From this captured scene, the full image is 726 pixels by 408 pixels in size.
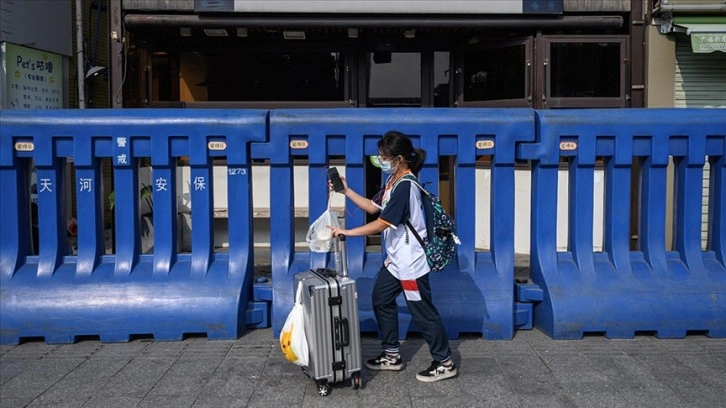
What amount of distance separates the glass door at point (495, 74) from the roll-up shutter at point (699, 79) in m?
1.95

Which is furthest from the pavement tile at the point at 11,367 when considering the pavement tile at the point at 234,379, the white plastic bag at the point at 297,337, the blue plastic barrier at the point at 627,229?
the blue plastic barrier at the point at 627,229

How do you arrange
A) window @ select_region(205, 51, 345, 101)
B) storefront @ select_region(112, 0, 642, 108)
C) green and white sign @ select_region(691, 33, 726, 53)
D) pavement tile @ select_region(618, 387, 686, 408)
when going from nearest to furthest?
pavement tile @ select_region(618, 387, 686, 408), green and white sign @ select_region(691, 33, 726, 53), storefront @ select_region(112, 0, 642, 108), window @ select_region(205, 51, 345, 101)

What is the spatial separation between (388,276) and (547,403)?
136cm

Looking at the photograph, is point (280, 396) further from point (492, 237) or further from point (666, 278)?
point (666, 278)

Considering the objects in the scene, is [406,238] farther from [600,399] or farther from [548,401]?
[600,399]

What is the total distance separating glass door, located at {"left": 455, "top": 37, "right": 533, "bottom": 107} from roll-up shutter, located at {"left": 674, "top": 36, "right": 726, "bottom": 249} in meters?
1.95

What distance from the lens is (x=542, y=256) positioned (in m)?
6.14

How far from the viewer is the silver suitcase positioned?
4672mm

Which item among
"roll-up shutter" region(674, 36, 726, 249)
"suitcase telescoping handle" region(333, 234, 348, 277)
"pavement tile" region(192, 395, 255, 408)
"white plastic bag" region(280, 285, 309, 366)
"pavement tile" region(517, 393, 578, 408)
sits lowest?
"pavement tile" region(517, 393, 578, 408)

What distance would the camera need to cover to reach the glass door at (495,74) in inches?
383

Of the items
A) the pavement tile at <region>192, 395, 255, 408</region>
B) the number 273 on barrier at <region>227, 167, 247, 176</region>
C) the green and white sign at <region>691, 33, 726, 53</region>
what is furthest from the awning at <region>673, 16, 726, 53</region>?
the pavement tile at <region>192, 395, 255, 408</region>

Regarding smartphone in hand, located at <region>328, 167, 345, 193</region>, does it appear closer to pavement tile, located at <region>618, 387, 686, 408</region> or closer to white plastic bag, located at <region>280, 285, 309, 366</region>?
white plastic bag, located at <region>280, 285, 309, 366</region>

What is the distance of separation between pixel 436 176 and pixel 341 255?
151 centimetres

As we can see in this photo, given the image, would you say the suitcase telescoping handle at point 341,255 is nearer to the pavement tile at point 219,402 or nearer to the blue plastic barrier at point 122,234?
the pavement tile at point 219,402
